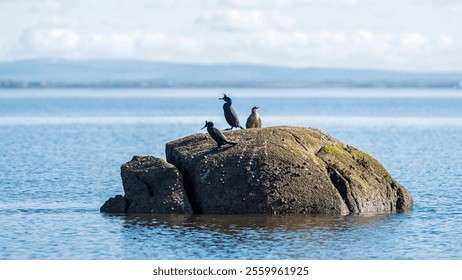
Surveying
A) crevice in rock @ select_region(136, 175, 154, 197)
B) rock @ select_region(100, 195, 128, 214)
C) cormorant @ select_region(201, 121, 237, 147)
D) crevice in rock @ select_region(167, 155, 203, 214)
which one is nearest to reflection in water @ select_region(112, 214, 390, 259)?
crevice in rock @ select_region(167, 155, 203, 214)

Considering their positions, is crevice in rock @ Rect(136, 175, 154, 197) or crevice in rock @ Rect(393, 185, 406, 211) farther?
crevice in rock @ Rect(393, 185, 406, 211)

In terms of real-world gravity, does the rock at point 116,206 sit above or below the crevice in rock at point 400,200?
below

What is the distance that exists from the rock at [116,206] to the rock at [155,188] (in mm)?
197

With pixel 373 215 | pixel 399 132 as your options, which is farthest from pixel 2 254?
pixel 399 132

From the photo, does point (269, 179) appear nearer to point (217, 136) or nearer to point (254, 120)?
point (217, 136)

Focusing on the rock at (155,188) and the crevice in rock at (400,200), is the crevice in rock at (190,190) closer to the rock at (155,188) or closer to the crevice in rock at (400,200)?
the rock at (155,188)

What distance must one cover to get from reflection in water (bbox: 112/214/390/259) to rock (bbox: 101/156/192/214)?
0.42 metres

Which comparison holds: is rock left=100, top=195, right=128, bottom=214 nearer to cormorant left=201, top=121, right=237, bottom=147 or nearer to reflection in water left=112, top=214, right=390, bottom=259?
reflection in water left=112, top=214, right=390, bottom=259

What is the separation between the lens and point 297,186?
91.3 feet

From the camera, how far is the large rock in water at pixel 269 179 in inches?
1096

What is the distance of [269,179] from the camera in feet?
90.9

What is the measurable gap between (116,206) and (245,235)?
560 cm

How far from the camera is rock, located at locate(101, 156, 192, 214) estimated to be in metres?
28.2

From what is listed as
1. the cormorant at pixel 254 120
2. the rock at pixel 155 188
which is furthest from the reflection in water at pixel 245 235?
the cormorant at pixel 254 120
